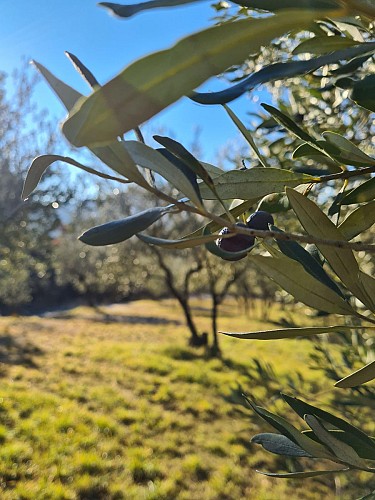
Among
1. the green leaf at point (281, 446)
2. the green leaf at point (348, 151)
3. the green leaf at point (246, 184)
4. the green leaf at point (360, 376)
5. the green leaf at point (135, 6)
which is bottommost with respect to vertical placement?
the green leaf at point (281, 446)

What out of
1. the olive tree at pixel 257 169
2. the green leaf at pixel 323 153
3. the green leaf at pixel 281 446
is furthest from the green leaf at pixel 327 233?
the green leaf at pixel 281 446

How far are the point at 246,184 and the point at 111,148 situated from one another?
21cm

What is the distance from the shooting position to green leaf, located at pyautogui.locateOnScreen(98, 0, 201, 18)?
279mm

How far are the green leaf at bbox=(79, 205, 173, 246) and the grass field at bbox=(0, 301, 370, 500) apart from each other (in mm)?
979

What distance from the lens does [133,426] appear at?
4.86m

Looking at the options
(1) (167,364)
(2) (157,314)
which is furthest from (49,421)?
(2) (157,314)

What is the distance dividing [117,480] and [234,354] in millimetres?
Answer: 5800

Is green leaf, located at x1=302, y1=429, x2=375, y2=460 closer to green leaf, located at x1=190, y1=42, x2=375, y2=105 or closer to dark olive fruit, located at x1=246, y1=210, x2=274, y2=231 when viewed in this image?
dark olive fruit, located at x1=246, y1=210, x2=274, y2=231

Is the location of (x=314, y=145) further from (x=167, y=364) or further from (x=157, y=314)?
(x=157, y=314)

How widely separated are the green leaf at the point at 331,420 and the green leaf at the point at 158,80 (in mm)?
392

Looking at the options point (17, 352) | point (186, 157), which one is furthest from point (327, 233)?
point (17, 352)

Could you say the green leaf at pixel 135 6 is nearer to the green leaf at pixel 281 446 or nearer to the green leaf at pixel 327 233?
the green leaf at pixel 327 233

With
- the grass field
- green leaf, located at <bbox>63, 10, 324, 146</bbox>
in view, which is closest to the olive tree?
green leaf, located at <bbox>63, 10, 324, 146</bbox>

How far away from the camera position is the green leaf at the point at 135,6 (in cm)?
28
